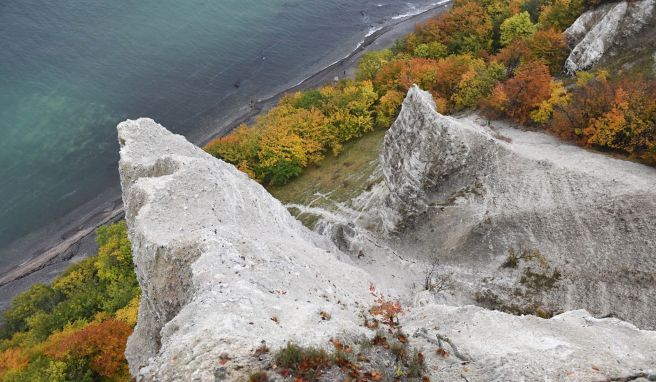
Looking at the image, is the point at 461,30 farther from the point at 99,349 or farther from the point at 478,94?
the point at 99,349

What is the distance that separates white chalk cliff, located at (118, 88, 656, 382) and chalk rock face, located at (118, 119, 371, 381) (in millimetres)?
84

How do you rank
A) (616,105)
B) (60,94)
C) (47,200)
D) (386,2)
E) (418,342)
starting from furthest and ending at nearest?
(386,2), (60,94), (47,200), (616,105), (418,342)

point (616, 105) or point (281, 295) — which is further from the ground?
point (281, 295)

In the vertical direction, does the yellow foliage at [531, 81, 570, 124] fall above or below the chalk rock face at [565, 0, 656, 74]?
below

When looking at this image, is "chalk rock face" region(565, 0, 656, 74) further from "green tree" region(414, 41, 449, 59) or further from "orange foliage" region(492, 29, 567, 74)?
"green tree" region(414, 41, 449, 59)

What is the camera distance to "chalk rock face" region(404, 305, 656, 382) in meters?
15.3

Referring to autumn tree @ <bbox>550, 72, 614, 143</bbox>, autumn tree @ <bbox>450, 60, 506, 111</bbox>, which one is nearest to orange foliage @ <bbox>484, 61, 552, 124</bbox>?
autumn tree @ <bbox>550, 72, 614, 143</bbox>

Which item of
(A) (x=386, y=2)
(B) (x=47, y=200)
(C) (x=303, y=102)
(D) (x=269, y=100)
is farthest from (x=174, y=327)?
(A) (x=386, y=2)

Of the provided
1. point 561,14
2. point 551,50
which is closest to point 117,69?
point 551,50

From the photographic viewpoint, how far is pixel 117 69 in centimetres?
7825

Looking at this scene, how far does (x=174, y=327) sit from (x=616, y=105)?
3584 cm

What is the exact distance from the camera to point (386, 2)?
100250mm

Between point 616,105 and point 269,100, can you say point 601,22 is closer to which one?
point 616,105

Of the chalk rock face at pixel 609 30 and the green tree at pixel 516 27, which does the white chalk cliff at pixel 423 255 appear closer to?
the chalk rock face at pixel 609 30
